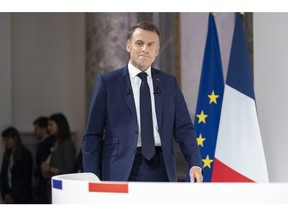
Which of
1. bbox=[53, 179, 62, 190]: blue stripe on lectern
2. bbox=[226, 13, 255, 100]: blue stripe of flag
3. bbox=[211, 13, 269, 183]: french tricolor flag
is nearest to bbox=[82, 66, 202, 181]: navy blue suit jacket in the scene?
bbox=[53, 179, 62, 190]: blue stripe on lectern

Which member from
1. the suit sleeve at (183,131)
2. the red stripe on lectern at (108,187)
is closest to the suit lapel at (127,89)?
the suit sleeve at (183,131)

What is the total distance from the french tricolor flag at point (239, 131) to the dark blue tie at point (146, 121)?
6.44 feet

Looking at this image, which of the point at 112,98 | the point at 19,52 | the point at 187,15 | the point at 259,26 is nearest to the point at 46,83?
the point at 19,52

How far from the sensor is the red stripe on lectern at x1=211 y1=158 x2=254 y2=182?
539cm

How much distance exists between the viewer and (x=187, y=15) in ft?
25.2

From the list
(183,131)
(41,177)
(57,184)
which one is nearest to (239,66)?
(183,131)

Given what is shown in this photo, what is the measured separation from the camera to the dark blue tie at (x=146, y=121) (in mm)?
3461

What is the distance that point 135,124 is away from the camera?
3.51 m

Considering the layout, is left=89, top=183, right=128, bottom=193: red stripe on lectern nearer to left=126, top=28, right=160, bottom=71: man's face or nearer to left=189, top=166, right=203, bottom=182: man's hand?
left=189, top=166, right=203, bottom=182: man's hand

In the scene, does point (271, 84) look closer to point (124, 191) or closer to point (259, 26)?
point (259, 26)

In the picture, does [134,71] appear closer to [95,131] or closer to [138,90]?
[138,90]

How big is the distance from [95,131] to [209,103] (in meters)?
2.33
